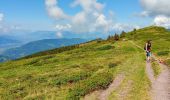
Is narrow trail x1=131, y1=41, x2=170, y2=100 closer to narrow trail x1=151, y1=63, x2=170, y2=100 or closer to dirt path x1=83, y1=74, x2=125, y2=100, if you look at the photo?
narrow trail x1=151, y1=63, x2=170, y2=100

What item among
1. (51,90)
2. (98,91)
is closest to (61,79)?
(51,90)

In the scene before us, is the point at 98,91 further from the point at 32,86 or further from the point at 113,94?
the point at 32,86

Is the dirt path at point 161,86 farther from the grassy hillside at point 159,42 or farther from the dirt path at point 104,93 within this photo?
the grassy hillside at point 159,42

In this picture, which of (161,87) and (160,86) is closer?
(161,87)

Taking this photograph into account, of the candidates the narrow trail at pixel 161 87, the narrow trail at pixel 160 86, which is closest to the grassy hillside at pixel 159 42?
the narrow trail at pixel 160 86

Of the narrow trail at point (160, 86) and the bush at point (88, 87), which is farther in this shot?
the bush at point (88, 87)

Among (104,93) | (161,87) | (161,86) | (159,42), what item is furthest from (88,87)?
(159,42)

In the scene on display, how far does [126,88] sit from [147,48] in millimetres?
26900

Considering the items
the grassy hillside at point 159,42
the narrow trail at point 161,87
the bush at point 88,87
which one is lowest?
the narrow trail at point 161,87

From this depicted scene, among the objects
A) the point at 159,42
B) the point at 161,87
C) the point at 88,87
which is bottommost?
the point at 161,87

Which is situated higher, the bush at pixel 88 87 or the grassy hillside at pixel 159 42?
the grassy hillside at pixel 159 42

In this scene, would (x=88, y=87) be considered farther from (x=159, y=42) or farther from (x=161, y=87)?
(x=159, y=42)

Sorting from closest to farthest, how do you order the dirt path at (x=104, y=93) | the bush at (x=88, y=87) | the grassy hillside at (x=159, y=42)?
the dirt path at (x=104, y=93)
the bush at (x=88, y=87)
the grassy hillside at (x=159, y=42)

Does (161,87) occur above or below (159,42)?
below
